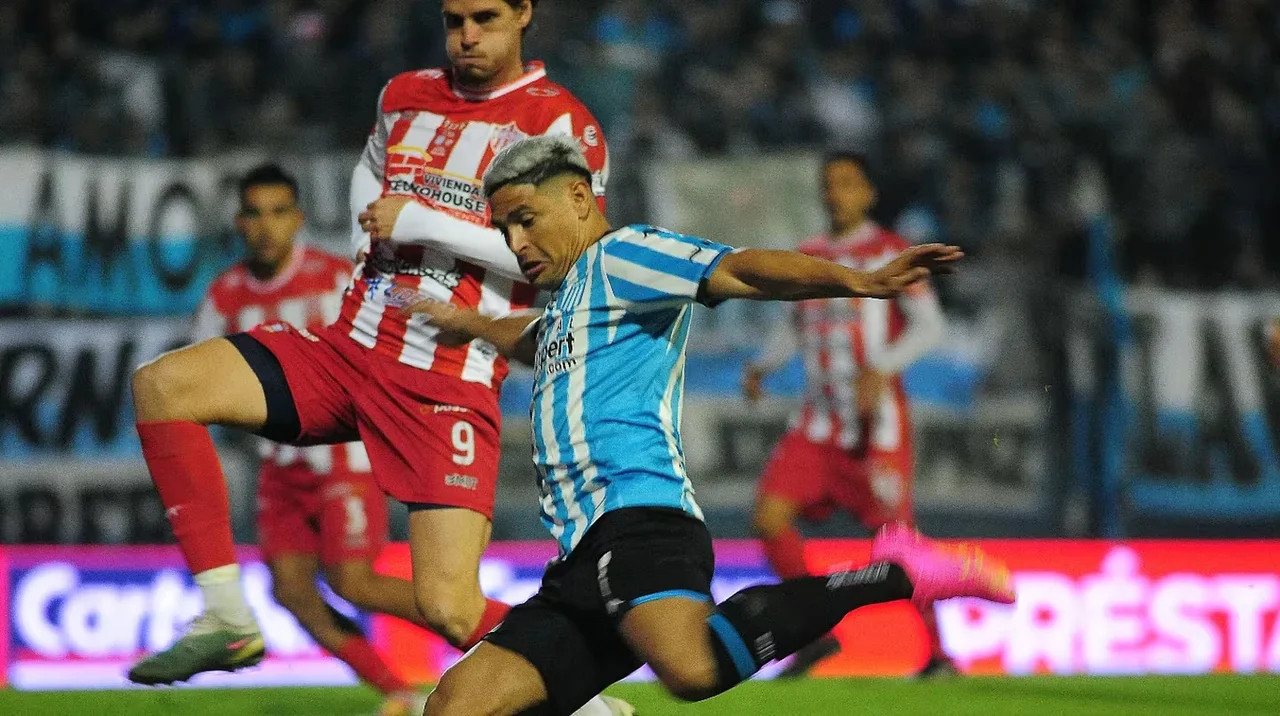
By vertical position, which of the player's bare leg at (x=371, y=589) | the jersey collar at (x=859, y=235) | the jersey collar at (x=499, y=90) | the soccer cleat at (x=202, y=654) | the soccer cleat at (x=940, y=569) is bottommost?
the player's bare leg at (x=371, y=589)

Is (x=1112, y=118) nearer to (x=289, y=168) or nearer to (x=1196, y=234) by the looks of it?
(x=1196, y=234)

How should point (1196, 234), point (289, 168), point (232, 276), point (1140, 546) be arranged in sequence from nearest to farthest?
1. point (232, 276)
2. point (1140, 546)
3. point (289, 168)
4. point (1196, 234)

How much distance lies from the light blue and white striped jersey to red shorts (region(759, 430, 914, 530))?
3.33 m

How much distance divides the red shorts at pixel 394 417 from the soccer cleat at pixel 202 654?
0.62 m

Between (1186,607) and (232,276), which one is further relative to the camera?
(1186,607)

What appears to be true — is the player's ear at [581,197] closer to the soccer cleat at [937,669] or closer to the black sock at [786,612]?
the black sock at [786,612]

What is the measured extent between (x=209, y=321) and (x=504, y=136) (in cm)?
226

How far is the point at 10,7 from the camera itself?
10.5 meters

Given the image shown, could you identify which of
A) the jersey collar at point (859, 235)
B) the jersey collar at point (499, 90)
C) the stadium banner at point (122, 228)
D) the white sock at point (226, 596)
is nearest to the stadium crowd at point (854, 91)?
the stadium banner at point (122, 228)

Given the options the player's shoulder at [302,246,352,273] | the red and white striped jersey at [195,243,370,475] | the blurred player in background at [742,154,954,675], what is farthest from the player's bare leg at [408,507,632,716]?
the blurred player in background at [742,154,954,675]

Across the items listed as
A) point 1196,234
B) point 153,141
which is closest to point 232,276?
point 153,141

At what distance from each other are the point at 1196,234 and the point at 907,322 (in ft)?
12.4

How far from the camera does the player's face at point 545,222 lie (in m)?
3.72

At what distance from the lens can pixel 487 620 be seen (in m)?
4.70
